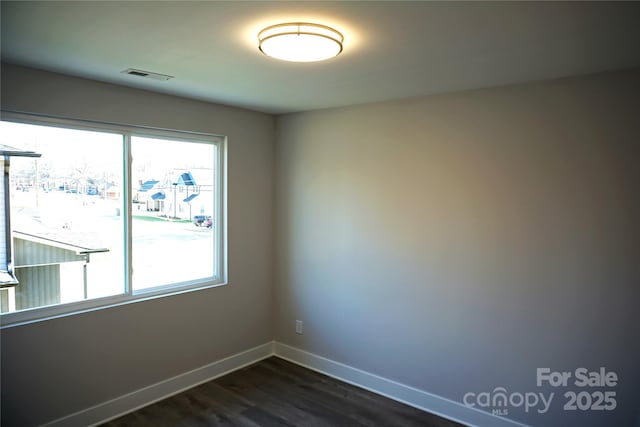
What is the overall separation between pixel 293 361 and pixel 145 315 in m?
1.62

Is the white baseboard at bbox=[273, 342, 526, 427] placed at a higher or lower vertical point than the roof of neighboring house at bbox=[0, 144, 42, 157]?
lower

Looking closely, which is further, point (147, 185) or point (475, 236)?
point (147, 185)

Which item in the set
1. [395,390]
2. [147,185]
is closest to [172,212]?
[147,185]

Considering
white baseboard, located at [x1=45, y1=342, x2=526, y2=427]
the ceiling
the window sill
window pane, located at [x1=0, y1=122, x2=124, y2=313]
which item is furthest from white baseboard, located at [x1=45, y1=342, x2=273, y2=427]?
the ceiling

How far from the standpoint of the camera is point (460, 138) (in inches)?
127

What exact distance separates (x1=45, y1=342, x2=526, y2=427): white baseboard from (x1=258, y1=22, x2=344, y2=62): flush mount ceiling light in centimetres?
279

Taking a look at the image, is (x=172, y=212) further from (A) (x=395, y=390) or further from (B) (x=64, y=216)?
(A) (x=395, y=390)

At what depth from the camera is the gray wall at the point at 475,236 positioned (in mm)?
2654

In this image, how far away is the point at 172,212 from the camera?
377 cm

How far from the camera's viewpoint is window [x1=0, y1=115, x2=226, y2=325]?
2867mm

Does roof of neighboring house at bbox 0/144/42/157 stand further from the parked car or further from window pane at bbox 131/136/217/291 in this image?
the parked car

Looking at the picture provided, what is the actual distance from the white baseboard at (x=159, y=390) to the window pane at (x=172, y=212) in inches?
32.6

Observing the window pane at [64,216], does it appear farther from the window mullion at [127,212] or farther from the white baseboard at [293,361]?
the white baseboard at [293,361]

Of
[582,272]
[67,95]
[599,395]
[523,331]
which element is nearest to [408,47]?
[582,272]
